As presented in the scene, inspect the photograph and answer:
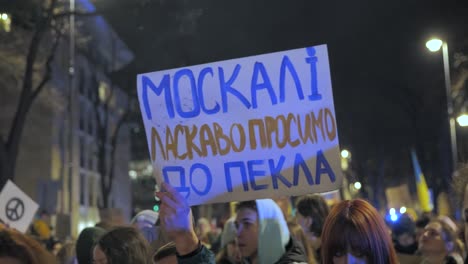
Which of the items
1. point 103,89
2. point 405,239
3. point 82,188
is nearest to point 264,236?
point 405,239

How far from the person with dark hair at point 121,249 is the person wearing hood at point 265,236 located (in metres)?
0.74

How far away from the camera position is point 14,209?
8.62 m

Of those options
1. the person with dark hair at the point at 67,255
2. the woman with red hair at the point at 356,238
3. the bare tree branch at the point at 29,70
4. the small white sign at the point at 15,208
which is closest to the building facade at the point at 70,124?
the bare tree branch at the point at 29,70

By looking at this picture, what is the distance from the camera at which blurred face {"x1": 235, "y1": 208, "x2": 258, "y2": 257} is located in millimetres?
4273

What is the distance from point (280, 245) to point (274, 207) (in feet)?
1.25

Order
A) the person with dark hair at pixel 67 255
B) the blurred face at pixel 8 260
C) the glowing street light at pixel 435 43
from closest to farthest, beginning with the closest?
the blurred face at pixel 8 260 → the person with dark hair at pixel 67 255 → the glowing street light at pixel 435 43

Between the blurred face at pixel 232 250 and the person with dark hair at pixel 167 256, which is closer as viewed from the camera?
the person with dark hair at pixel 167 256

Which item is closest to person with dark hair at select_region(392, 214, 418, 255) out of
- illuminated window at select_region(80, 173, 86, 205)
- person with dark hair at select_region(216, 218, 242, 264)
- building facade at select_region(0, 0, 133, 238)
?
person with dark hair at select_region(216, 218, 242, 264)

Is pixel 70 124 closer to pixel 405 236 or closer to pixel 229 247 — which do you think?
pixel 405 236

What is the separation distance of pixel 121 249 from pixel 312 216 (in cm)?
243

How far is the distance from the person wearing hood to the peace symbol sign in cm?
507

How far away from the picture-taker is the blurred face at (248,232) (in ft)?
14.0

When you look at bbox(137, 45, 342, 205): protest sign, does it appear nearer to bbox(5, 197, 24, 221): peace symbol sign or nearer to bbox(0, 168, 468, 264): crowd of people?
bbox(0, 168, 468, 264): crowd of people

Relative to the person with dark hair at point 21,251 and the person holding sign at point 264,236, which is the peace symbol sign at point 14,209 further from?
the person with dark hair at point 21,251
